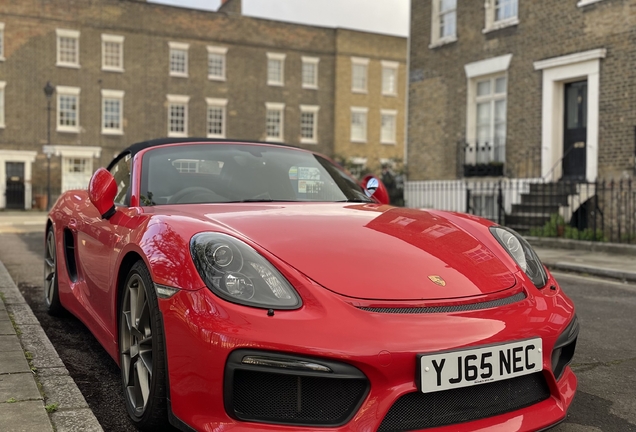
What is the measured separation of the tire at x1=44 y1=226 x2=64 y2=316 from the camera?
4.85 m

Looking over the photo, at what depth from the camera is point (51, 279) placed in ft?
16.4

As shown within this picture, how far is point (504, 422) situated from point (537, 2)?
14.4m

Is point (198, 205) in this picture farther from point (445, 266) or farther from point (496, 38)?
point (496, 38)

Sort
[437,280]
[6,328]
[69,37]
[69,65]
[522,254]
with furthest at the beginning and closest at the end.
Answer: [69,37] → [69,65] → [6,328] → [522,254] → [437,280]

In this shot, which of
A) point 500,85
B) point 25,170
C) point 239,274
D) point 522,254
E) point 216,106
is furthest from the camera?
point 216,106

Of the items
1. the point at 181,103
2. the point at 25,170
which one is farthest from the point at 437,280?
the point at 181,103

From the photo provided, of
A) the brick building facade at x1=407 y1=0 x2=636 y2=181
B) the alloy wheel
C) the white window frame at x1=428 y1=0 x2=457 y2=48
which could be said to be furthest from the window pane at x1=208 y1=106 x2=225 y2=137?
the alloy wheel

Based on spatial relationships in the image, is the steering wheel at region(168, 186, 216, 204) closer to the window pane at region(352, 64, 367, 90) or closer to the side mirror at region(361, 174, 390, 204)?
the side mirror at region(361, 174, 390, 204)

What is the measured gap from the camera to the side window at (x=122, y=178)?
3.73 metres

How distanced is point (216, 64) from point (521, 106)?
25708mm

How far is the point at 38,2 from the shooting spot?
33969mm

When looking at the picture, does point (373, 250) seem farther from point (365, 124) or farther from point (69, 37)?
point (365, 124)

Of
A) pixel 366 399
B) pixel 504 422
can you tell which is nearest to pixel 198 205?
pixel 366 399

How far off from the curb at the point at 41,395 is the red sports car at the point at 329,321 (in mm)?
228
